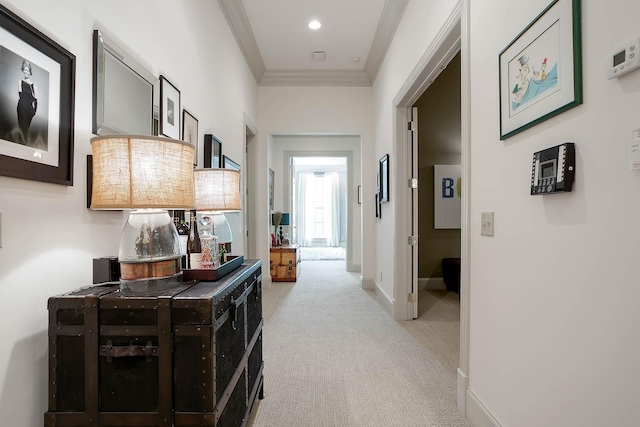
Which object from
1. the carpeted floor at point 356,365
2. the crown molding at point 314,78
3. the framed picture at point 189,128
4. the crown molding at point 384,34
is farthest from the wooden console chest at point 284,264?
the framed picture at point 189,128

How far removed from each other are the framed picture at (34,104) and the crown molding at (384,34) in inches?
121

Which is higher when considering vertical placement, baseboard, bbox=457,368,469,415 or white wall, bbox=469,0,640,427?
white wall, bbox=469,0,640,427

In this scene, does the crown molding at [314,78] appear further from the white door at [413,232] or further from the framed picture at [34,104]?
the framed picture at [34,104]

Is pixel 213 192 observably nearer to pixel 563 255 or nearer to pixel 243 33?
pixel 563 255

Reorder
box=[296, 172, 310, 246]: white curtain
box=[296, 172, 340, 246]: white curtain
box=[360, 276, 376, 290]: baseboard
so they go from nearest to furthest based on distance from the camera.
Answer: box=[360, 276, 376, 290]: baseboard
box=[296, 172, 310, 246]: white curtain
box=[296, 172, 340, 246]: white curtain

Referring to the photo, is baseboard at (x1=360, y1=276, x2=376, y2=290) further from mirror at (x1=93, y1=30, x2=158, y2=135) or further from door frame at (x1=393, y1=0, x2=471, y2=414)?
mirror at (x1=93, y1=30, x2=158, y2=135)

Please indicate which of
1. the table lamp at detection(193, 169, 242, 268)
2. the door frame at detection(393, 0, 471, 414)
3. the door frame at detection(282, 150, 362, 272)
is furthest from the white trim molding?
the table lamp at detection(193, 169, 242, 268)

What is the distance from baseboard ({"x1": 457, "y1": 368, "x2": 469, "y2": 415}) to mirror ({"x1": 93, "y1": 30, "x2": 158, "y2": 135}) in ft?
7.36

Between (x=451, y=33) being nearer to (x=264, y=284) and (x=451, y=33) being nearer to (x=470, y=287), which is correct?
(x=470, y=287)

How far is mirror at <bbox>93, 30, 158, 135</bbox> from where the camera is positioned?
1334 mm

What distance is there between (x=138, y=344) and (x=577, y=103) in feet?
5.48

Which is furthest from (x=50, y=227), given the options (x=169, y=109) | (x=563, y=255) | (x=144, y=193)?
(x=563, y=255)

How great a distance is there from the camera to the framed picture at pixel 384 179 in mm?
3898

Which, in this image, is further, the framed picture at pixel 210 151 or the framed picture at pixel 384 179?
the framed picture at pixel 384 179
